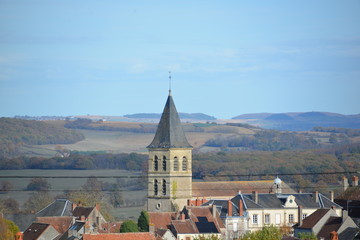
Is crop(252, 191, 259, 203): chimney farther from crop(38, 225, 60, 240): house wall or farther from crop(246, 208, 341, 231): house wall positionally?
crop(38, 225, 60, 240): house wall

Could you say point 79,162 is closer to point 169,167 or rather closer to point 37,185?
point 37,185

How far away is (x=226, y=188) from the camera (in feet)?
341

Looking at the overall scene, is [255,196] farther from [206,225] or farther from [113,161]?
[113,161]

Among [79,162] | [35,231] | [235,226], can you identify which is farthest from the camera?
[79,162]

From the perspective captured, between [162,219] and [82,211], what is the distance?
608cm

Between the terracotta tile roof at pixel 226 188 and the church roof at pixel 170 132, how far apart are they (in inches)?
209

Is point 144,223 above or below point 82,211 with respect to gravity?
below

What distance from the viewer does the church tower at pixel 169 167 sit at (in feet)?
313

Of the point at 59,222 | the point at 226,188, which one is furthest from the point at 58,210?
the point at 226,188

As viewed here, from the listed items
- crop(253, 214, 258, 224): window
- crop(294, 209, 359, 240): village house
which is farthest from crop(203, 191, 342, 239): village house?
crop(294, 209, 359, 240): village house

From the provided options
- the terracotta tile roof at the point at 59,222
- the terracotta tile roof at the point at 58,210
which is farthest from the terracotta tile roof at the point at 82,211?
the terracotta tile roof at the point at 58,210

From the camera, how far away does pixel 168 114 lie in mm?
97312

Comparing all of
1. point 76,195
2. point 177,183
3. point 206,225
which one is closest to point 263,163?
point 76,195

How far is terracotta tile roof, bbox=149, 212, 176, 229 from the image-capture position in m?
82.0
